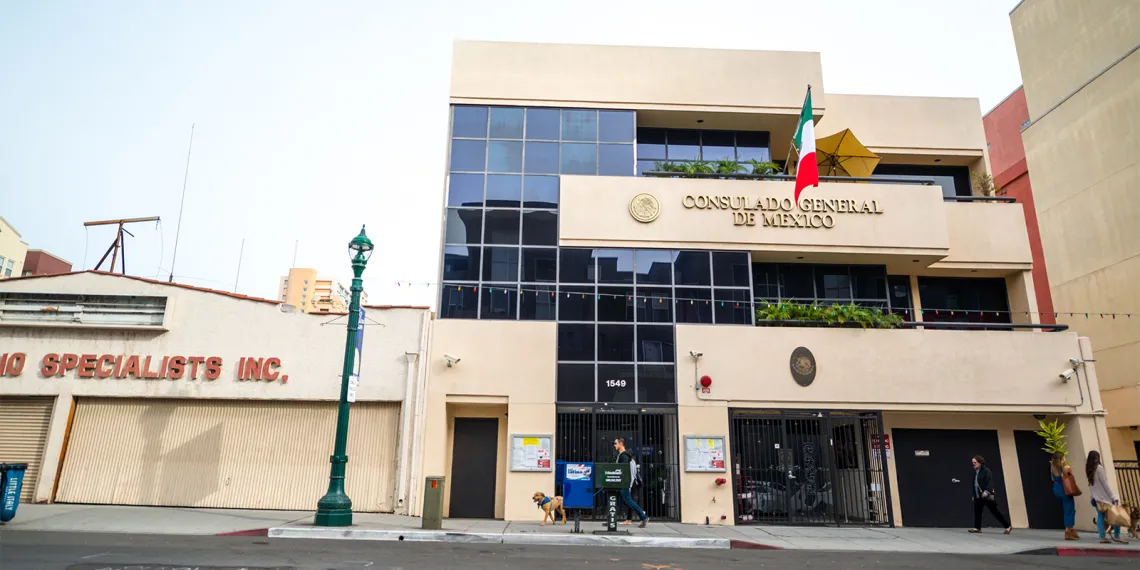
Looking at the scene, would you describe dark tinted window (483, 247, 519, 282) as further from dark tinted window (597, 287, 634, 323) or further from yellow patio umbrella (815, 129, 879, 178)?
yellow patio umbrella (815, 129, 879, 178)

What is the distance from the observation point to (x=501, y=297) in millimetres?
17672

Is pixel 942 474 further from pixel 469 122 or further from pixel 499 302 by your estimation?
pixel 469 122

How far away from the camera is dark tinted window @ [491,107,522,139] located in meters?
19.2

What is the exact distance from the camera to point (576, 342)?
56.6ft

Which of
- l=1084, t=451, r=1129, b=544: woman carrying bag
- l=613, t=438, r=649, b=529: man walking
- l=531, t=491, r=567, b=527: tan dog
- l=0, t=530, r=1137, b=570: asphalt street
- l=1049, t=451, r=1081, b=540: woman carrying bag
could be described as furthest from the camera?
l=531, t=491, r=567, b=527: tan dog

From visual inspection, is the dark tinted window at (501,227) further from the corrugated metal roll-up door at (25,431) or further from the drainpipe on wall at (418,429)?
the corrugated metal roll-up door at (25,431)

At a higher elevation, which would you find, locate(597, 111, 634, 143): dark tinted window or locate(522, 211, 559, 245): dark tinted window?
locate(597, 111, 634, 143): dark tinted window

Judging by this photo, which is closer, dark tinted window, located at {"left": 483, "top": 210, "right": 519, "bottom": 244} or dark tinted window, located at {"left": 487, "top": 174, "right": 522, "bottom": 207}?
dark tinted window, located at {"left": 483, "top": 210, "right": 519, "bottom": 244}

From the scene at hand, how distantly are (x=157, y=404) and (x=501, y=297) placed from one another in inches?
351

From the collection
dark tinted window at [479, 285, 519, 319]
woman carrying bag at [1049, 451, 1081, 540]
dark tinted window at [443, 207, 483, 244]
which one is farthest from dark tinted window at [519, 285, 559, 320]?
woman carrying bag at [1049, 451, 1081, 540]

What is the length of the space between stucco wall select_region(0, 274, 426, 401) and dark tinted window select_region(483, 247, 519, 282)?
2159 mm

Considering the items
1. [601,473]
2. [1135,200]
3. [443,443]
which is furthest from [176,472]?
[1135,200]

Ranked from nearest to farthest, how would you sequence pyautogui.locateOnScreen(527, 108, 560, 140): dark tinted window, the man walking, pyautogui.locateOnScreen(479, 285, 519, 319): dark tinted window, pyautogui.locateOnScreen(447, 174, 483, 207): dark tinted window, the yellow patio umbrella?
the man walking, pyautogui.locateOnScreen(479, 285, 519, 319): dark tinted window, pyautogui.locateOnScreen(447, 174, 483, 207): dark tinted window, pyautogui.locateOnScreen(527, 108, 560, 140): dark tinted window, the yellow patio umbrella

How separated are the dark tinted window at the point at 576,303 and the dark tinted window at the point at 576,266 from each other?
258mm
